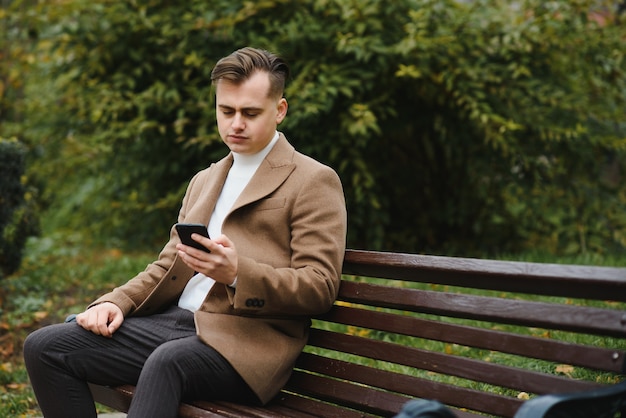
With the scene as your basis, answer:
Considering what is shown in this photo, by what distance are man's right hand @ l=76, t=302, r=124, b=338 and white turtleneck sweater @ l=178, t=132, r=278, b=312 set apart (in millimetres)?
254

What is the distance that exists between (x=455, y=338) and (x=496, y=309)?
7.5 inches

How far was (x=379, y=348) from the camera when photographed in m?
2.86

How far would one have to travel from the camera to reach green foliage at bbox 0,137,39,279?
252 inches

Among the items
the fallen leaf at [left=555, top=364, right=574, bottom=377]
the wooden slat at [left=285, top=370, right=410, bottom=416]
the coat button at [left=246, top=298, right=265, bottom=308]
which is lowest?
the fallen leaf at [left=555, top=364, right=574, bottom=377]

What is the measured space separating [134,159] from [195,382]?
216 inches

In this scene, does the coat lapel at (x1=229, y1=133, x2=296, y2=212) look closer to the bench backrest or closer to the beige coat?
the beige coat

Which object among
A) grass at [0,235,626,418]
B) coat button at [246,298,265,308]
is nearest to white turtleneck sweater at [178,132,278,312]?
coat button at [246,298,265,308]

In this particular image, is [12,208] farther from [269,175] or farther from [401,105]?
[269,175]

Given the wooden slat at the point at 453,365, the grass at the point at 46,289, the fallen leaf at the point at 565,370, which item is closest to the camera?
Answer: the wooden slat at the point at 453,365

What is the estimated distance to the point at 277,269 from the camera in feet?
8.89

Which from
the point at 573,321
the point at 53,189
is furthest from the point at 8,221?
the point at 573,321

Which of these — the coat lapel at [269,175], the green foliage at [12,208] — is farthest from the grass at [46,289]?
the coat lapel at [269,175]

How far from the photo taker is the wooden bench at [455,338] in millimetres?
2311

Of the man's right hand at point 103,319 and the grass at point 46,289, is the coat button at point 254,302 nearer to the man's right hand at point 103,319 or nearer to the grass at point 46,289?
the man's right hand at point 103,319
